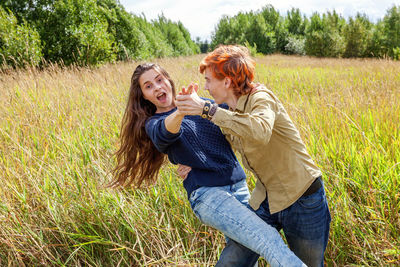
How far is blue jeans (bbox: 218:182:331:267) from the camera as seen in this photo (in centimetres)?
150

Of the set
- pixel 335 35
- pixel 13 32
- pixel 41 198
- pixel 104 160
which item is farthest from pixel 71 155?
pixel 335 35

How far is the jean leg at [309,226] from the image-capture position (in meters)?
1.50

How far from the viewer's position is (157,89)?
1.85m

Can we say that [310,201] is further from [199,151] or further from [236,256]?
[199,151]

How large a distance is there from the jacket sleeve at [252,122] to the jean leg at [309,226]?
1.67 feet

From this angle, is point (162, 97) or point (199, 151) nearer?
point (199, 151)

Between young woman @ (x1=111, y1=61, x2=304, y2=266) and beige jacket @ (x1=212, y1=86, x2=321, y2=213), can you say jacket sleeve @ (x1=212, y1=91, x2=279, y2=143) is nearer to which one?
beige jacket @ (x1=212, y1=86, x2=321, y2=213)

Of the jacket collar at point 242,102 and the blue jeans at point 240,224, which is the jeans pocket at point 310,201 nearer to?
the blue jeans at point 240,224

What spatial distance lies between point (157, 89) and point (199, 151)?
0.52 m

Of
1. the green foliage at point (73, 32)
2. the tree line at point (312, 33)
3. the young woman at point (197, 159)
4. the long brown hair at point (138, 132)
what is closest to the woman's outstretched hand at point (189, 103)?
the young woman at point (197, 159)

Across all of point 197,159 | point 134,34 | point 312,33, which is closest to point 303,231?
point 197,159

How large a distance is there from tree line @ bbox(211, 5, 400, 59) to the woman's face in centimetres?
2105

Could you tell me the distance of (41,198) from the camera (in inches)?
85.4

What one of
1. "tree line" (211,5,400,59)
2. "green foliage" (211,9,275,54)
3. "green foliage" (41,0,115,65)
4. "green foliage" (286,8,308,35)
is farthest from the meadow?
"green foliage" (286,8,308,35)
